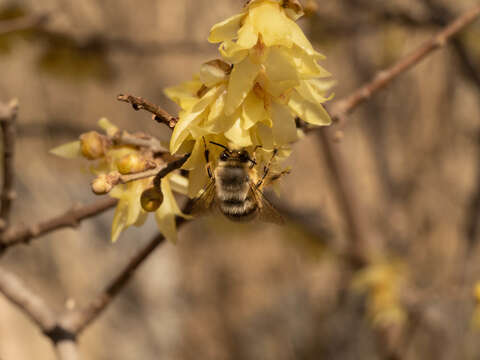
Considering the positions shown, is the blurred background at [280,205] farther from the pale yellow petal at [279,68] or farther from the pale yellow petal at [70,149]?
the pale yellow petal at [279,68]

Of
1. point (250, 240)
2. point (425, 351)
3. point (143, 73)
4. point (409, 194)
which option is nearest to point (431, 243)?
point (409, 194)

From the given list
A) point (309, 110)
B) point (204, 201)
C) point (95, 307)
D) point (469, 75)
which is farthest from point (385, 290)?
point (309, 110)

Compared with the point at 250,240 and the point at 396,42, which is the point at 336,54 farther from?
the point at 250,240

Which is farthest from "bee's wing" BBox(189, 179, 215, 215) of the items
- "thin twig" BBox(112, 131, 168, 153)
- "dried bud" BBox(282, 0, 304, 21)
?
"dried bud" BBox(282, 0, 304, 21)

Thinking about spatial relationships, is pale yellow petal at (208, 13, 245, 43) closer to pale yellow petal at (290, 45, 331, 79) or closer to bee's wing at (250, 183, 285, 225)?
pale yellow petal at (290, 45, 331, 79)

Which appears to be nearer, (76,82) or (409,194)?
(76,82)

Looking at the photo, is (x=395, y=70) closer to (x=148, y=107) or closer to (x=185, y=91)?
(x=185, y=91)
